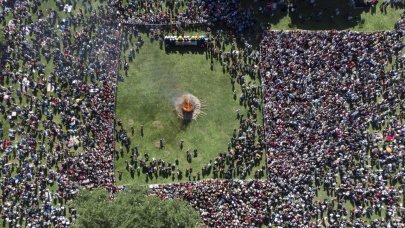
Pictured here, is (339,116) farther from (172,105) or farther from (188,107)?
(172,105)

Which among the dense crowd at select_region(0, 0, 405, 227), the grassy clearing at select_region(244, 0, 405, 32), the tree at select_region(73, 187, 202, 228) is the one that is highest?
the grassy clearing at select_region(244, 0, 405, 32)

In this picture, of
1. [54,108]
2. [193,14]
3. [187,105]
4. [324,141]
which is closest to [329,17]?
[324,141]

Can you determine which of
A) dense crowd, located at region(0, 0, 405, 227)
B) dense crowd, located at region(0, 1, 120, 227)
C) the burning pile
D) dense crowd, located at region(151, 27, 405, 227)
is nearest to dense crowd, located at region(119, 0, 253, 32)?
dense crowd, located at region(0, 0, 405, 227)

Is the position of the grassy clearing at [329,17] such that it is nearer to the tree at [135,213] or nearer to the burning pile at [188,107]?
the burning pile at [188,107]

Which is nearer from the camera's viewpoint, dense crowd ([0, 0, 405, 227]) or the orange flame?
dense crowd ([0, 0, 405, 227])

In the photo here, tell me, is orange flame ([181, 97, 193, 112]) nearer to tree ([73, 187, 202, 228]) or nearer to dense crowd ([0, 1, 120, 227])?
dense crowd ([0, 1, 120, 227])

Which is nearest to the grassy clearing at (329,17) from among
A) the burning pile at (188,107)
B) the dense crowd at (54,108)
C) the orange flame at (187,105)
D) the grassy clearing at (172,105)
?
the grassy clearing at (172,105)

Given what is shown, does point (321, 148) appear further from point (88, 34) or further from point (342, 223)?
point (88, 34)
